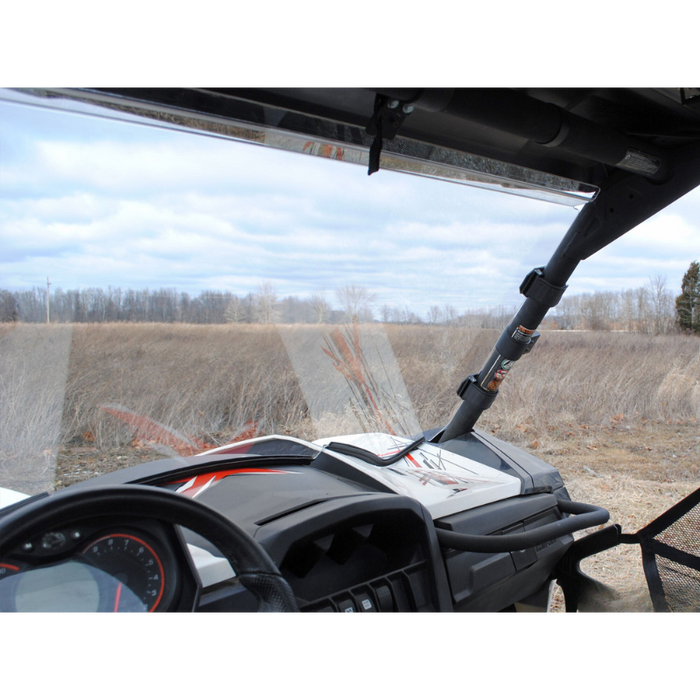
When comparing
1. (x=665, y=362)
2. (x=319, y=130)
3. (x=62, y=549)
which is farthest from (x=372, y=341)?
(x=665, y=362)

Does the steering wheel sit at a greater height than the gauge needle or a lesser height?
greater

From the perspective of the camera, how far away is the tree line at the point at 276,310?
1.19 meters

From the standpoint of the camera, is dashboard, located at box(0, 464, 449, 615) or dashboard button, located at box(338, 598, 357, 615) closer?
dashboard, located at box(0, 464, 449, 615)

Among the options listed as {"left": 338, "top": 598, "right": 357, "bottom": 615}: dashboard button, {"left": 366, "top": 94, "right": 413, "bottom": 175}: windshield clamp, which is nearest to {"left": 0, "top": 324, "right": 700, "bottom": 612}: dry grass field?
{"left": 338, "top": 598, "right": 357, "bottom": 615}: dashboard button

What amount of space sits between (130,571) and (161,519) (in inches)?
5.1

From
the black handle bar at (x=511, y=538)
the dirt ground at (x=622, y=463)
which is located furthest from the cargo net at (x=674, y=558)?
the dirt ground at (x=622, y=463)

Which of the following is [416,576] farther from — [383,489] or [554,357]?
[554,357]

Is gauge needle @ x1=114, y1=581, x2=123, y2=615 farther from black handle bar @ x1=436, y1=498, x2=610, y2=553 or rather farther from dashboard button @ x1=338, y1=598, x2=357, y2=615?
black handle bar @ x1=436, y1=498, x2=610, y2=553

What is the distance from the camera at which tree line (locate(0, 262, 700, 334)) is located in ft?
3.90

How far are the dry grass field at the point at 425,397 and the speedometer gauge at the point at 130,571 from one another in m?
0.54

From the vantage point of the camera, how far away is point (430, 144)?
3.95 feet

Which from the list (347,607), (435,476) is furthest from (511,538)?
(347,607)

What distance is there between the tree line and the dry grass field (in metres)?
0.04
